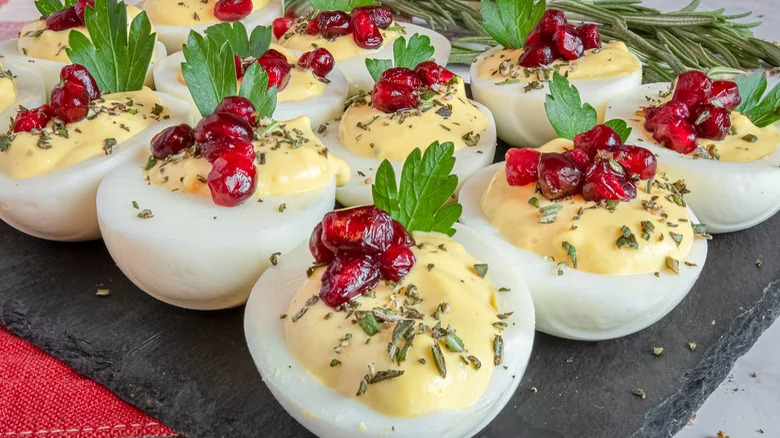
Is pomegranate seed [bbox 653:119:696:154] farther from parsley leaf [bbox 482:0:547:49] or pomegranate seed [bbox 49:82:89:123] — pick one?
pomegranate seed [bbox 49:82:89:123]

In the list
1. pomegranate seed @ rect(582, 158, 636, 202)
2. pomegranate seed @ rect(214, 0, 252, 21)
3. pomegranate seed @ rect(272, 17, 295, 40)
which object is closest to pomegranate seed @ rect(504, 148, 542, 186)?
pomegranate seed @ rect(582, 158, 636, 202)

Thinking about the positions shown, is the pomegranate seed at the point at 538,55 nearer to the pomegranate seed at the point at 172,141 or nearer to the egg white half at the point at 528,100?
the egg white half at the point at 528,100

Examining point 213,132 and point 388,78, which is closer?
point 213,132

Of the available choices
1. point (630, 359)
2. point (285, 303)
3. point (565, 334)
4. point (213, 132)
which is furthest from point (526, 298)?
point (213, 132)

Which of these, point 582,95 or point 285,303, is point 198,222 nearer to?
point 285,303

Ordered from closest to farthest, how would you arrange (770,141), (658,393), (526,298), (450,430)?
(450,430) → (526,298) → (658,393) → (770,141)

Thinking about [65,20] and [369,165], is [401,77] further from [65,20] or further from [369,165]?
[65,20]

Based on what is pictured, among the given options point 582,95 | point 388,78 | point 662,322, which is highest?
point 388,78

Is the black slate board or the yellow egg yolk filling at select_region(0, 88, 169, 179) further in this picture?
the yellow egg yolk filling at select_region(0, 88, 169, 179)
